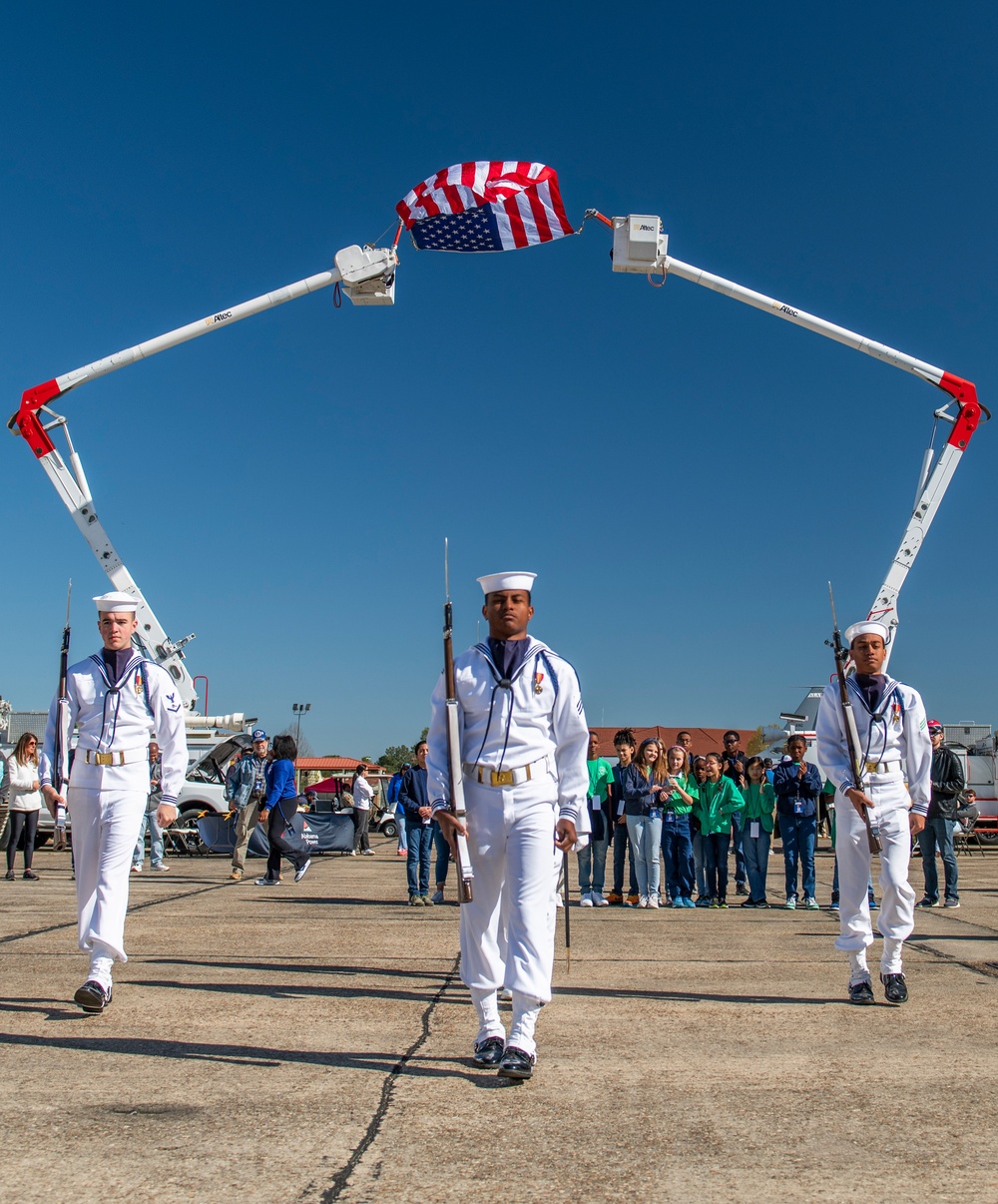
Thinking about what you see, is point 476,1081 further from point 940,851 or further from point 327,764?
point 327,764

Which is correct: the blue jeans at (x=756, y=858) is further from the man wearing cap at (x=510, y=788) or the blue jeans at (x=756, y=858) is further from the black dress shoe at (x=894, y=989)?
the man wearing cap at (x=510, y=788)

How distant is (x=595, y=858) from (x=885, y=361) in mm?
13105

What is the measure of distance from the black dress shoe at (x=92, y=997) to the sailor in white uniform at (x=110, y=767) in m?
0.05

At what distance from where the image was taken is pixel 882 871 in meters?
6.39

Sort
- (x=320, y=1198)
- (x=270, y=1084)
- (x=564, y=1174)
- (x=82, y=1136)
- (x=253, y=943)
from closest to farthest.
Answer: (x=320, y=1198)
(x=564, y=1174)
(x=82, y=1136)
(x=270, y=1084)
(x=253, y=943)

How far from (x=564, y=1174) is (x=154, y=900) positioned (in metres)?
9.52

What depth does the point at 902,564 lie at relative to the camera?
2005 centimetres

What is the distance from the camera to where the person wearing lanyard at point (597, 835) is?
11891mm

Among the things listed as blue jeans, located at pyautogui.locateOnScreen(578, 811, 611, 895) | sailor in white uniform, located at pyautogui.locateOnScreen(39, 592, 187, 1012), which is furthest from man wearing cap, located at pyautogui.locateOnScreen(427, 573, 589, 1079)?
blue jeans, located at pyautogui.locateOnScreen(578, 811, 611, 895)

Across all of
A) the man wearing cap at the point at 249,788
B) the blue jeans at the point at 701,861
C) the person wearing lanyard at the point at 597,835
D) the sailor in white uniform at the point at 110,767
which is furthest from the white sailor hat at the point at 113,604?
the man wearing cap at the point at 249,788

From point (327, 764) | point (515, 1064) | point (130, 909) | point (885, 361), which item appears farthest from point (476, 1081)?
point (327, 764)

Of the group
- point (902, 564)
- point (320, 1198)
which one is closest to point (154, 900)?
point (320, 1198)

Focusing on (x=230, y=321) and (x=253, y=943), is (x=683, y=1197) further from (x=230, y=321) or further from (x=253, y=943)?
(x=230, y=321)

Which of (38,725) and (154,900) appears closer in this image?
(154,900)
